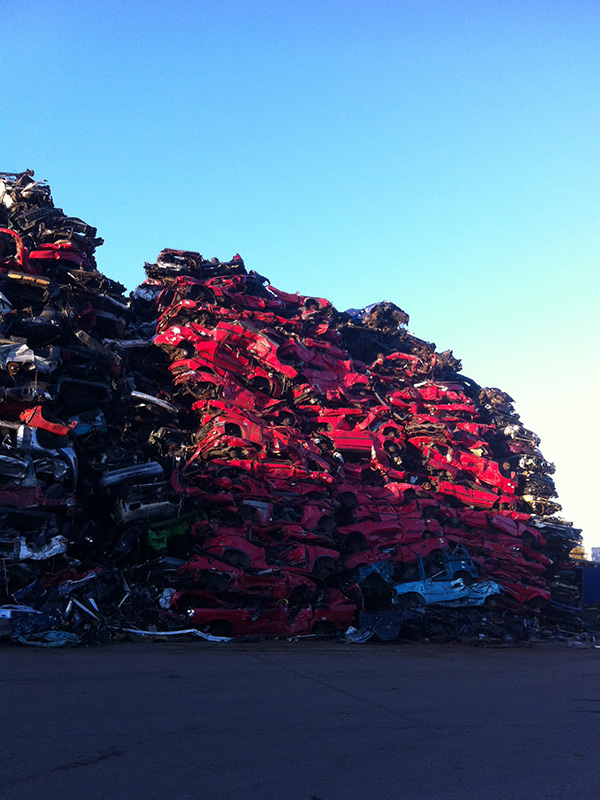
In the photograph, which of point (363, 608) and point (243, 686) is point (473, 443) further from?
point (243, 686)

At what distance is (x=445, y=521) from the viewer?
1655cm

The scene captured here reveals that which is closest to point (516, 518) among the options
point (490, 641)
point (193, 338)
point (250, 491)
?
point (490, 641)

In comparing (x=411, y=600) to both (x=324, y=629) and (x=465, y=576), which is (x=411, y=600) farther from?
(x=324, y=629)

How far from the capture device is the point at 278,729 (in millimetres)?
5387

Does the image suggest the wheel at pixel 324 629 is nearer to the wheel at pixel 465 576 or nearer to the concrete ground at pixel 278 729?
the concrete ground at pixel 278 729

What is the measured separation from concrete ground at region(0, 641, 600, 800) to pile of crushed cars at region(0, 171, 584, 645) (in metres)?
2.21

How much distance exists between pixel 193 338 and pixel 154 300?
15.1ft

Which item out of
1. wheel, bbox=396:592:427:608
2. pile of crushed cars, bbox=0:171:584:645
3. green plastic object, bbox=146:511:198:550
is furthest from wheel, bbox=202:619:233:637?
wheel, bbox=396:592:427:608

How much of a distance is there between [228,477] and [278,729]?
8.52 meters

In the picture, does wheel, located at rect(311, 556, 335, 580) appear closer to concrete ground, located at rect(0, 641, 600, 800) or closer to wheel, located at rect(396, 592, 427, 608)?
wheel, located at rect(396, 592, 427, 608)

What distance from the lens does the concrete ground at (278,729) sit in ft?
13.5

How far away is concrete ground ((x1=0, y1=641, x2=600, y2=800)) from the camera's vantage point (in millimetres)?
4109

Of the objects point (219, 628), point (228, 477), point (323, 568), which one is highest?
point (228, 477)

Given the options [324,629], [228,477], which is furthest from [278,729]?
[228,477]
